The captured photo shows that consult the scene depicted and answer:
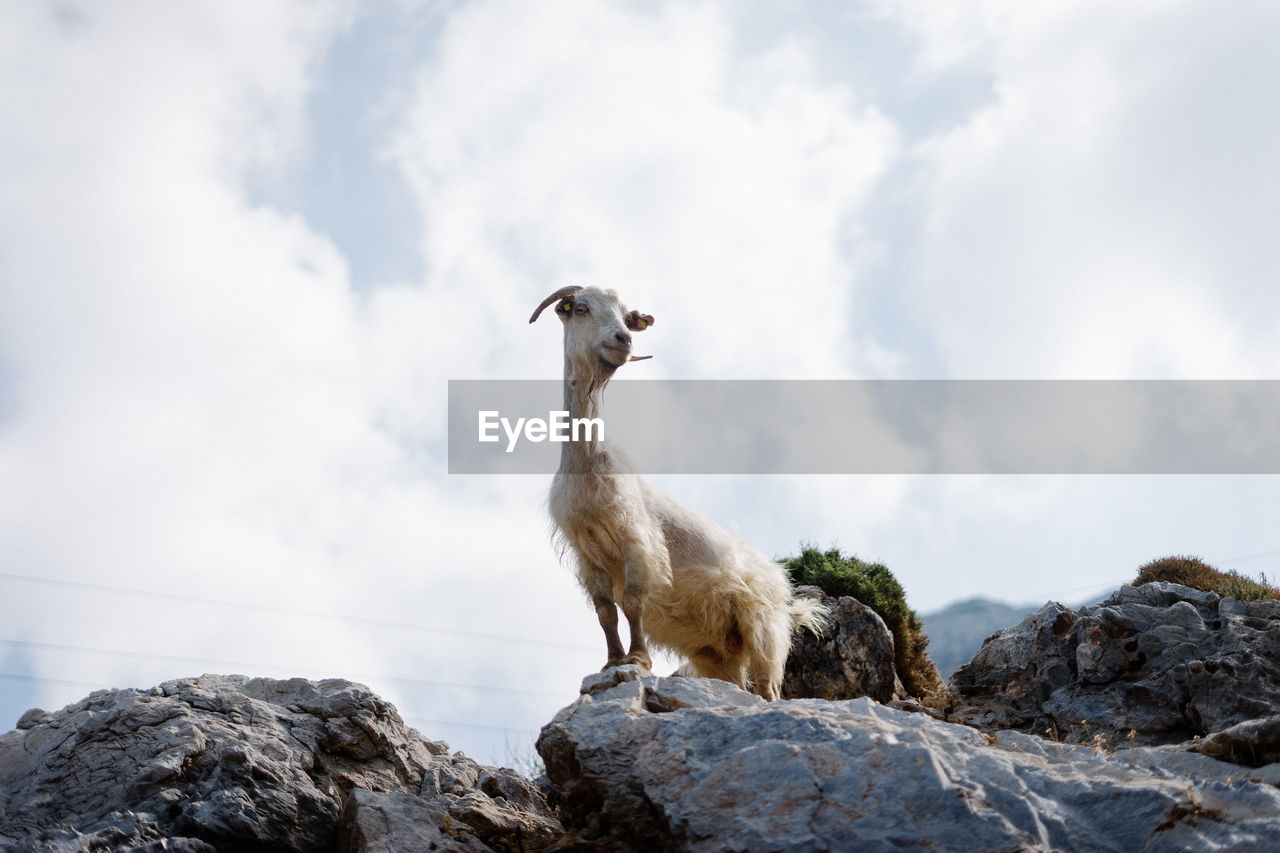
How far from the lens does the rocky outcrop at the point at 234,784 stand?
621cm

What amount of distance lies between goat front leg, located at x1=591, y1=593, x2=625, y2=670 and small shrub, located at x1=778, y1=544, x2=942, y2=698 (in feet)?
17.0

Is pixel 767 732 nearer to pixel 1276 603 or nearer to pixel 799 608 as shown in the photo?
pixel 799 608

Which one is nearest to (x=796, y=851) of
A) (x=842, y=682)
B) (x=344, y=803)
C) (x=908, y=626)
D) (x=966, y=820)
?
(x=966, y=820)

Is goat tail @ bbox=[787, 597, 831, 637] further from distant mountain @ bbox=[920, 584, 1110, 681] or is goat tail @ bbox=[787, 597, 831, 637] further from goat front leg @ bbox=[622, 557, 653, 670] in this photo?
distant mountain @ bbox=[920, 584, 1110, 681]

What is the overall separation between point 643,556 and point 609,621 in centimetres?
58

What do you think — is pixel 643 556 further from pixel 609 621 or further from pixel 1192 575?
pixel 1192 575

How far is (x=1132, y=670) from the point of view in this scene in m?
8.88

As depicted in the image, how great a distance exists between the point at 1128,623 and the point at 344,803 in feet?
22.1

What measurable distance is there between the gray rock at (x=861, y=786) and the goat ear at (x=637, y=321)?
327 centimetres

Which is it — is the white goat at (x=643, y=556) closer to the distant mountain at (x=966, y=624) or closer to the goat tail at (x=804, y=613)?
the goat tail at (x=804, y=613)

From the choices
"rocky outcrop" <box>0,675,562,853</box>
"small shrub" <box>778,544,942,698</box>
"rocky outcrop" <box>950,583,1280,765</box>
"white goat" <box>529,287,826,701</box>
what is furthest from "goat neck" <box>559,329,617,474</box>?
"small shrub" <box>778,544,942,698</box>

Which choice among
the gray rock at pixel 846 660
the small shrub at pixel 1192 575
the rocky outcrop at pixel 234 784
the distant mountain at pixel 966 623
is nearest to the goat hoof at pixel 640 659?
the rocky outcrop at pixel 234 784

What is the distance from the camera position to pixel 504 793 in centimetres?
719

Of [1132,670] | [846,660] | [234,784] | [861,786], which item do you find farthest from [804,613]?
[234,784]
